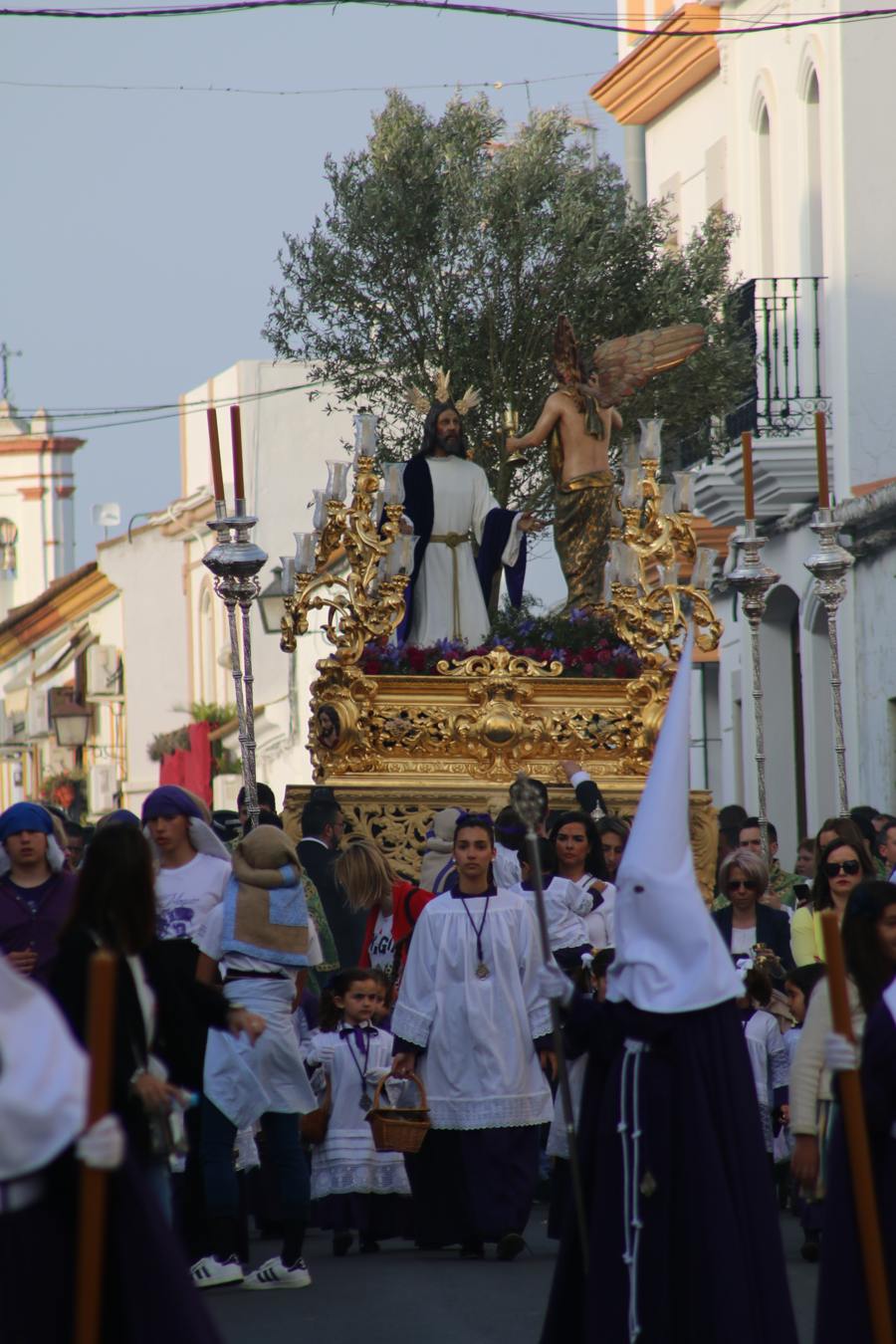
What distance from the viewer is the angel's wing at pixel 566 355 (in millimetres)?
15984

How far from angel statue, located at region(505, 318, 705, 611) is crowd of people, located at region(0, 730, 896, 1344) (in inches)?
145

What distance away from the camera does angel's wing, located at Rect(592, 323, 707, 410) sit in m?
16.0

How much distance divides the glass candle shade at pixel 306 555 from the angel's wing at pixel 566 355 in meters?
1.95

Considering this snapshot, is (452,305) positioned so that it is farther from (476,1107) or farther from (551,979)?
(551,979)

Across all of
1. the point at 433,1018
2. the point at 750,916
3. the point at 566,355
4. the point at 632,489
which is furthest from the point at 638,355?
the point at 433,1018

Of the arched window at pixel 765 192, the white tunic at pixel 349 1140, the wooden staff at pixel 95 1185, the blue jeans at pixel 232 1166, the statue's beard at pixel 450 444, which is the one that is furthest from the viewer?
the arched window at pixel 765 192

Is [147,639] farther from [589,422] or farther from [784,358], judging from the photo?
[589,422]

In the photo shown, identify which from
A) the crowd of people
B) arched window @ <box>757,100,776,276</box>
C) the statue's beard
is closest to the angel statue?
the statue's beard

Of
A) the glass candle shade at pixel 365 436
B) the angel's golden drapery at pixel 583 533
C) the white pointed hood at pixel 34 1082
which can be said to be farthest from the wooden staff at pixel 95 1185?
the angel's golden drapery at pixel 583 533

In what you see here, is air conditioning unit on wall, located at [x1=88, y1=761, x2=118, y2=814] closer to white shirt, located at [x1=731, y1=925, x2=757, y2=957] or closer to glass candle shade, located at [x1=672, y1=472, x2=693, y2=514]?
glass candle shade, located at [x1=672, y1=472, x2=693, y2=514]

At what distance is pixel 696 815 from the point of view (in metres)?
15.3

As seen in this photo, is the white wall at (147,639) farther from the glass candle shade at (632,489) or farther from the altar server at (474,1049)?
the altar server at (474,1049)

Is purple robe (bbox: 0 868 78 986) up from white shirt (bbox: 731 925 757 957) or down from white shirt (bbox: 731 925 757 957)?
up

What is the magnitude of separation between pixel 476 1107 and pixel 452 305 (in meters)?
13.1
